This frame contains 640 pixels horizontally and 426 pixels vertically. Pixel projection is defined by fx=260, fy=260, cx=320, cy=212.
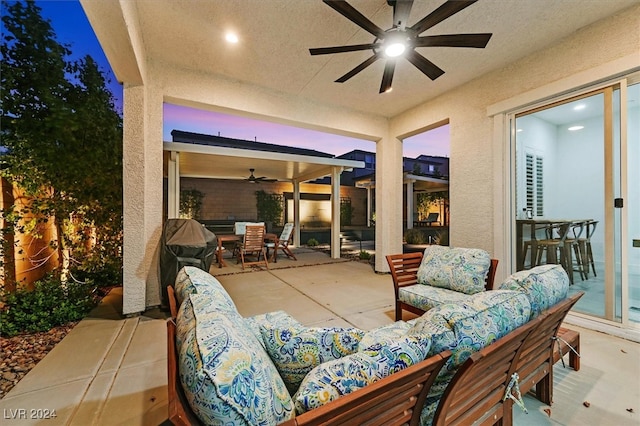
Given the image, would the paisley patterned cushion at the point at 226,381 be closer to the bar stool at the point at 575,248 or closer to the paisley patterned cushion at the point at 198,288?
the paisley patterned cushion at the point at 198,288

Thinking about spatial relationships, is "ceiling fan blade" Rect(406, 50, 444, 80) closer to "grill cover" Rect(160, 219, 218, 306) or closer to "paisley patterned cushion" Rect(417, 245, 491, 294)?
"paisley patterned cushion" Rect(417, 245, 491, 294)

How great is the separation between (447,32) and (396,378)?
3512 millimetres

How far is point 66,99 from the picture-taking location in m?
3.24

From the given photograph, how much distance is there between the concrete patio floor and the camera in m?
1.58

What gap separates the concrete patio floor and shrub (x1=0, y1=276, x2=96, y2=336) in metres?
0.19

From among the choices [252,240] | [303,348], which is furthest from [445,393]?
[252,240]

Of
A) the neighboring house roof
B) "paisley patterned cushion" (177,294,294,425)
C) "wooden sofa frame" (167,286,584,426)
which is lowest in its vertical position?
"wooden sofa frame" (167,286,584,426)

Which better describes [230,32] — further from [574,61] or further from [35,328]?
[574,61]

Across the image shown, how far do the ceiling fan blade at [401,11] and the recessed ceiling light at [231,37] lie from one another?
5.82 ft

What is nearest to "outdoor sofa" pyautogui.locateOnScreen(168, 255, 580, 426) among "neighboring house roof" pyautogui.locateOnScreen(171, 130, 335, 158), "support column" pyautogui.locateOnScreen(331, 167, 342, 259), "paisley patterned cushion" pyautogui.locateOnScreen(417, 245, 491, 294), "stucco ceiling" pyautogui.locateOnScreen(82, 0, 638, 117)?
"paisley patterned cushion" pyautogui.locateOnScreen(417, 245, 491, 294)

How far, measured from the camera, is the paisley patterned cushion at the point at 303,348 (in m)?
1.08

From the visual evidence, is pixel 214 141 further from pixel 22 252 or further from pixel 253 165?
pixel 22 252

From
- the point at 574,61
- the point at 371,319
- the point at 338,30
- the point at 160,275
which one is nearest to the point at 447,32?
the point at 338,30

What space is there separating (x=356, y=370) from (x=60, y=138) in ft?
13.3
